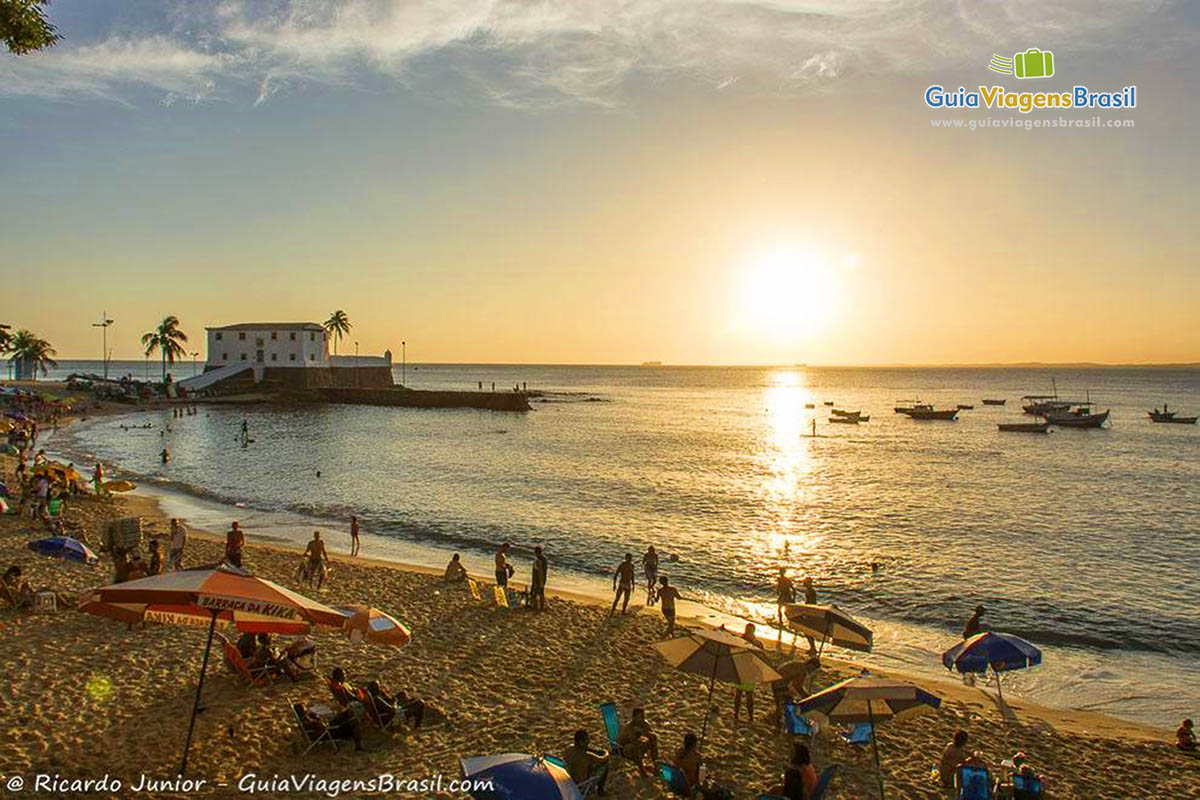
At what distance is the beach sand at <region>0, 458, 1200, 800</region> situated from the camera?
927 centimetres

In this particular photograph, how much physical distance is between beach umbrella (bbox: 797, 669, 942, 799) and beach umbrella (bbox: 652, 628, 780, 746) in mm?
740

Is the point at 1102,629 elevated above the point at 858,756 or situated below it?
below

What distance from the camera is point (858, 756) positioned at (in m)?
10.6

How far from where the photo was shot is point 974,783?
897 centimetres

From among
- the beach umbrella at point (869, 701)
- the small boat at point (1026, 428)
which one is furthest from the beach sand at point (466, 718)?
the small boat at point (1026, 428)

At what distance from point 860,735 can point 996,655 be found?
9.05 feet

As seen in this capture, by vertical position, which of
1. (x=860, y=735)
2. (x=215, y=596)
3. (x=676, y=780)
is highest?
(x=215, y=596)

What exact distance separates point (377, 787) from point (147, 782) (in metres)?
2.60

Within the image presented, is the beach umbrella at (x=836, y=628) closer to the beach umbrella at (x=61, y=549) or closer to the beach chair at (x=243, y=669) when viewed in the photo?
the beach chair at (x=243, y=669)

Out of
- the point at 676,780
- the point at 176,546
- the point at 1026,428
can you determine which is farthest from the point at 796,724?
the point at 1026,428

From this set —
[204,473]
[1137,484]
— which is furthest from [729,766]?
[1137,484]

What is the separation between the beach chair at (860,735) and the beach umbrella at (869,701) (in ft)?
4.16

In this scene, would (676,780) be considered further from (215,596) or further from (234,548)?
Result: (234,548)

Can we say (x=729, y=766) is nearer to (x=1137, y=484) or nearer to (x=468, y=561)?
(x=468, y=561)
